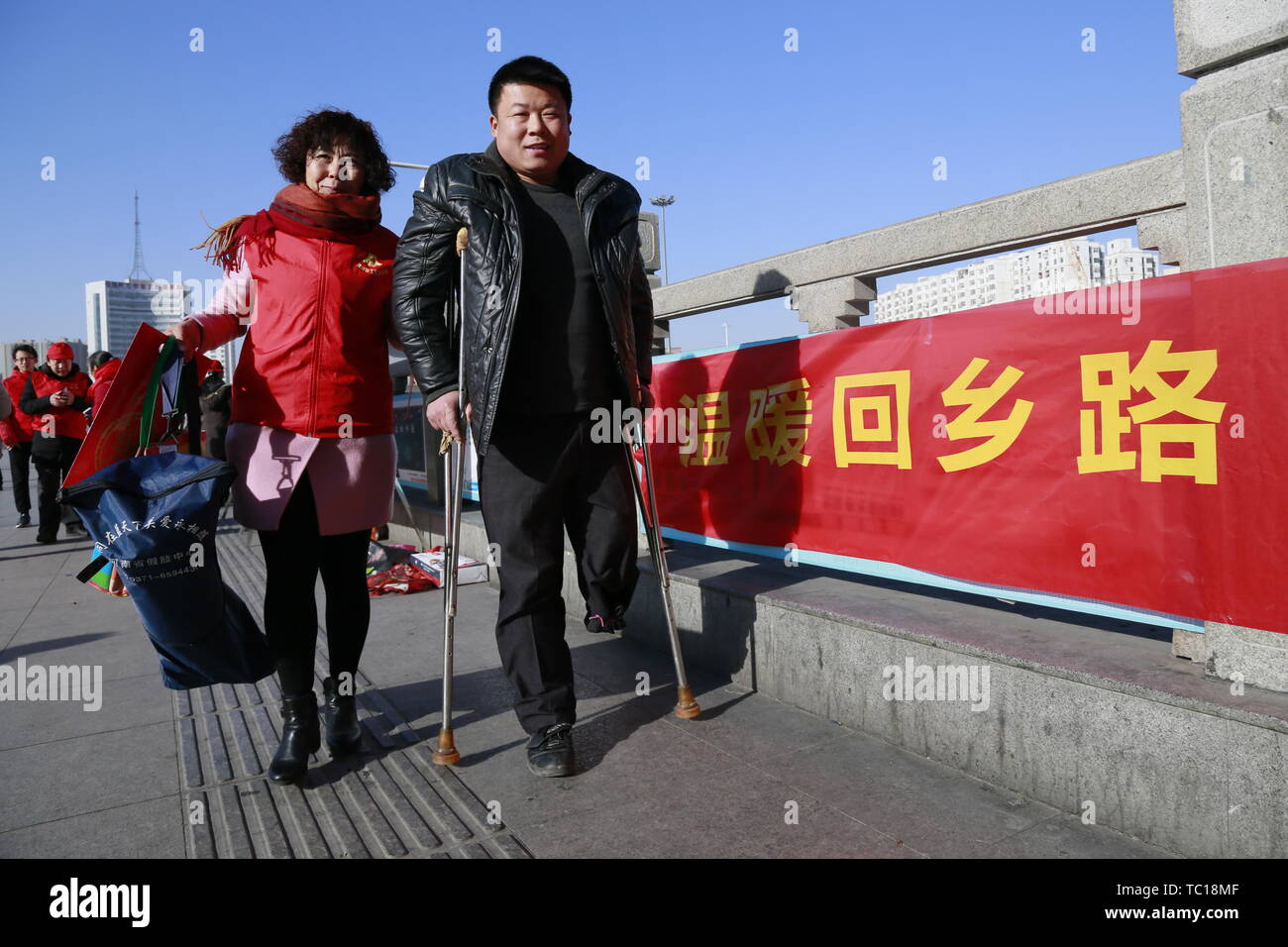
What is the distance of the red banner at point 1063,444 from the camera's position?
2377 mm

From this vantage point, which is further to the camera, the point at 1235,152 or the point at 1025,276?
the point at 1025,276

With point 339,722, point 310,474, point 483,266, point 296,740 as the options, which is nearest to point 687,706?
point 339,722

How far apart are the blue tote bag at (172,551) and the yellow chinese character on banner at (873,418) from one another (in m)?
2.40

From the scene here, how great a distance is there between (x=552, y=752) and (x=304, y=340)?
1.67m

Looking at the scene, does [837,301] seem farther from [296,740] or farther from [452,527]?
[296,740]

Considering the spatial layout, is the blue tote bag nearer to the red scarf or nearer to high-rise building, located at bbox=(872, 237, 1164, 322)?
the red scarf

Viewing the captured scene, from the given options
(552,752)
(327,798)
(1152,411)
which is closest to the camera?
(1152,411)

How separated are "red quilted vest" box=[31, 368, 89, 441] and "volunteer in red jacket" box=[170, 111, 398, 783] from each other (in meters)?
8.57

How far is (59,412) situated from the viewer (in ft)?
33.2

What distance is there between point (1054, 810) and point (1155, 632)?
45.8 inches

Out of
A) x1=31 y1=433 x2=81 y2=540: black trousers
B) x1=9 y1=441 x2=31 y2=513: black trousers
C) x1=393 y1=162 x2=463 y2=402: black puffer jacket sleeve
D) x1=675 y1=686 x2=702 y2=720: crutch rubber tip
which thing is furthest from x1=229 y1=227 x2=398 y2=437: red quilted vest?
x1=9 y1=441 x2=31 y2=513: black trousers

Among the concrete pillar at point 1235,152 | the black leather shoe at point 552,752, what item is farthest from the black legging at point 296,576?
the concrete pillar at point 1235,152
